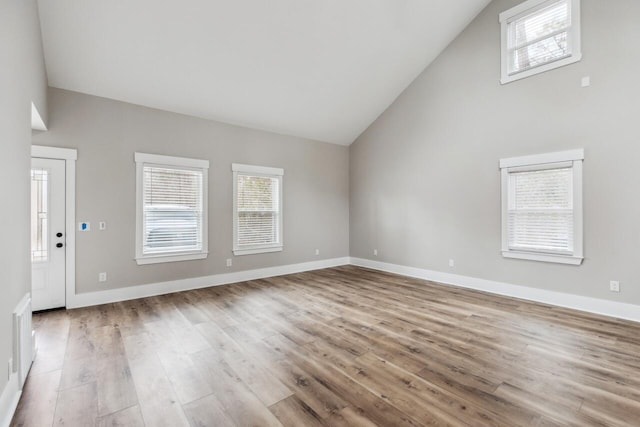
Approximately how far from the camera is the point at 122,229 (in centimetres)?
453

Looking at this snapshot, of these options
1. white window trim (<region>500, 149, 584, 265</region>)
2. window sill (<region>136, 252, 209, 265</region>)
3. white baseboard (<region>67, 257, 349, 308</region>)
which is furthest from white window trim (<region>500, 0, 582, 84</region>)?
window sill (<region>136, 252, 209, 265</region>)

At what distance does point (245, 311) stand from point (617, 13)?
6.20 meters

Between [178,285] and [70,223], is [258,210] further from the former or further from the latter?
[70,223]

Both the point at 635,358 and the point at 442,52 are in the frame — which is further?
the point at 442,52

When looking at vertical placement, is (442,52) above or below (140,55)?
above

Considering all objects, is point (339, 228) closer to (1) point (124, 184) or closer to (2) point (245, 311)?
(2) point (245, 311)

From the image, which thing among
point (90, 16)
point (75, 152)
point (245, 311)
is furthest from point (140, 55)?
point (245, 311)

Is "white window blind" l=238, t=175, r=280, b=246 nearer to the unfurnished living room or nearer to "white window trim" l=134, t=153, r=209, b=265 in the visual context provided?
the unfurnished living room

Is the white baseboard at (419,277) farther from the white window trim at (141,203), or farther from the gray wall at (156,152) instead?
the white window trim at (141,203)

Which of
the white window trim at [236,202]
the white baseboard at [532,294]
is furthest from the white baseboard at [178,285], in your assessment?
the white baseboard at [532,294]

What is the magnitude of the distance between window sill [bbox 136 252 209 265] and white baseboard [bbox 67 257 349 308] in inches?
14.2

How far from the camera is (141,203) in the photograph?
15.3ft

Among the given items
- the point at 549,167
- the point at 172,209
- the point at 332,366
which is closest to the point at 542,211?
the point at 549,167

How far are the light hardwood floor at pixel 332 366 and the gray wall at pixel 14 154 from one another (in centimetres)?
77
